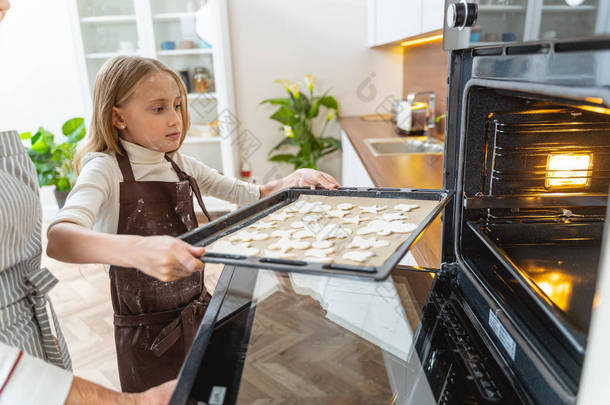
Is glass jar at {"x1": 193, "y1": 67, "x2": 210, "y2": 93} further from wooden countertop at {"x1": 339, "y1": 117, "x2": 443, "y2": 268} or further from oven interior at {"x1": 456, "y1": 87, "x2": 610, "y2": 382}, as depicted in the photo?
oven interior at {"x1": 456, "y1": 87, "x2": 610, "y2": 382}

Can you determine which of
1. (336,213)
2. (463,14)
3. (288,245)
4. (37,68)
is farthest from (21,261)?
(37,68)

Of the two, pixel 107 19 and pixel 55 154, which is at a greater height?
pixel 107 19

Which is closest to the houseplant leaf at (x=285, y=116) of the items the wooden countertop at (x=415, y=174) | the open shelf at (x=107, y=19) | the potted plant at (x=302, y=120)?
the potted plant at (x=302, y=120)

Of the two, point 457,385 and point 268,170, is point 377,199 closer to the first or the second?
point 457,385

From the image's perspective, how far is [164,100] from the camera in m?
1.20

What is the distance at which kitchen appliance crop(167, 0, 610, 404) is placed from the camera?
1.78ft

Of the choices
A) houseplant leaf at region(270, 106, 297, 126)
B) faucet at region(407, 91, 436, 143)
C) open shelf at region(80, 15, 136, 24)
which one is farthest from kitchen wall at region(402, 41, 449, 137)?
open shelf at region(80, 15, 136, 24)

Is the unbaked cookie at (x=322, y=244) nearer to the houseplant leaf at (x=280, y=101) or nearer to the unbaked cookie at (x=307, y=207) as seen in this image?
the unbaked cookie at (x=307, y=207)

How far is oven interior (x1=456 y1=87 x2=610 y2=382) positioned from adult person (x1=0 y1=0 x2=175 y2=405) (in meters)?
0.61

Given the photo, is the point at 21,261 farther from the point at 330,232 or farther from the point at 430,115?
the point at 430,115

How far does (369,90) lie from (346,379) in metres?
3.53

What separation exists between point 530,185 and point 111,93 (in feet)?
3.33

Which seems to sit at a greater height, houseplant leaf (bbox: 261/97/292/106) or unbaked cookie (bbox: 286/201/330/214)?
houseplant leaf (bbox: 261/97/292/106)

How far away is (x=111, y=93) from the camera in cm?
117
